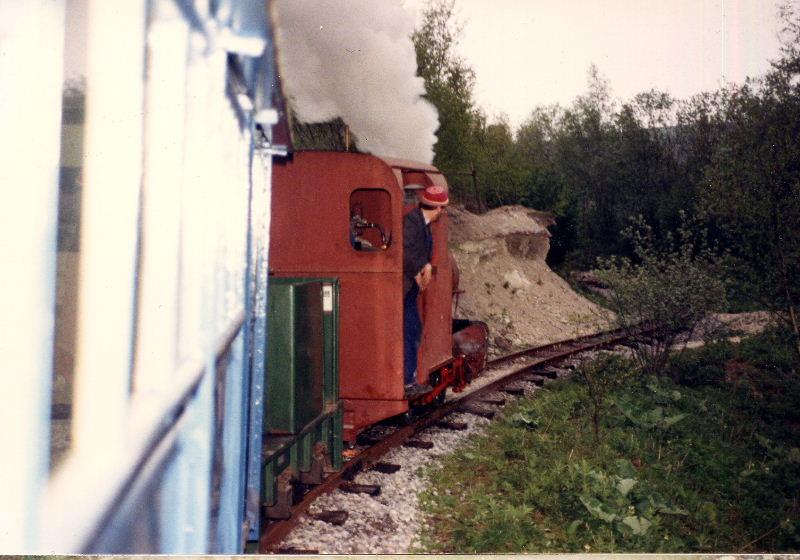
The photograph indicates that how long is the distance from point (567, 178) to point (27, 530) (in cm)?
1502

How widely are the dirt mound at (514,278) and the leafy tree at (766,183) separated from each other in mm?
5401

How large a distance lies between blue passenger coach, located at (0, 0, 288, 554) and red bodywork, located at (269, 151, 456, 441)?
319cm

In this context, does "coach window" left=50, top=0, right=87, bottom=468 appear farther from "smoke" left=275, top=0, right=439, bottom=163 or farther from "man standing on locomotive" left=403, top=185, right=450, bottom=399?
"smoke" left=275, top=0, right=439, bottom=163

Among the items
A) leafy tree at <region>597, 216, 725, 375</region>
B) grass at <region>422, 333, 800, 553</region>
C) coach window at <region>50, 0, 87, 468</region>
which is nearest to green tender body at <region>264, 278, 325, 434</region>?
grass at <region>422, 333, 800, 553</region>

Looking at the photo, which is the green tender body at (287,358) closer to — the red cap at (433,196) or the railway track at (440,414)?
the railway track at (440,414)

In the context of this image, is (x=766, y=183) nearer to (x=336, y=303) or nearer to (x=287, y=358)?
(x=336, y=303)

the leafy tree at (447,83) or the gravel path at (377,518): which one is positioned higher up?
the leafy tree at (447,83)

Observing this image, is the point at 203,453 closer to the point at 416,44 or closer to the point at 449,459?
the point at 449,459

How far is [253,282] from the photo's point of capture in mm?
3443

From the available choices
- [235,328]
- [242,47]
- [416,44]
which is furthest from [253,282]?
[416,44]

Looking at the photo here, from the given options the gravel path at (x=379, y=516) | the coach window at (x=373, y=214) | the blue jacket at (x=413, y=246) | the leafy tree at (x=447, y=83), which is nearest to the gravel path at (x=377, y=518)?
the gravel path at (x=379, y=516)

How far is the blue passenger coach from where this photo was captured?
1152 millimetres

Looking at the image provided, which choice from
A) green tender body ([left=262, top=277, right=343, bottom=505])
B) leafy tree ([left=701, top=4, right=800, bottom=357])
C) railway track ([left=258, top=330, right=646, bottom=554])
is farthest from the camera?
leafy tree ([left=701, top=4, right=800, bottom=357])

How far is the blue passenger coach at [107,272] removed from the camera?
1.15m
